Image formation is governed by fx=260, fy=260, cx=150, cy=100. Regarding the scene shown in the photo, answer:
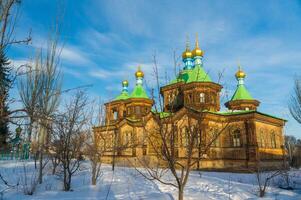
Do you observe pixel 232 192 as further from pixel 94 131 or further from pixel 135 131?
pixel 135 131

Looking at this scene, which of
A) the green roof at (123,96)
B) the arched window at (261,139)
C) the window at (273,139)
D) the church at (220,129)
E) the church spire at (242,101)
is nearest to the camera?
the church at (220,129)

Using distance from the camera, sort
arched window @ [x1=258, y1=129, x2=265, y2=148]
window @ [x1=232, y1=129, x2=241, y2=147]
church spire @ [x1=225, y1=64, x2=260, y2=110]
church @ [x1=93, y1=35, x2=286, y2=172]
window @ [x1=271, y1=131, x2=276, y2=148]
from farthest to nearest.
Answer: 1. church spire @ [x1=225, y1=64, x2=260, y2=110]
2. window @ [x1=271, y1=131, x2=276, y2=148]
3. arched window @ [x1=258, y1=129, x2=265, y2=148]
4. window @ [x1=232, y1=129, x2=241, y2=147]
5. church @ [x1=93, y1=35, x2=286, y2=172]

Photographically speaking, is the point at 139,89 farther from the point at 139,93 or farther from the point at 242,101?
the point at 242,101

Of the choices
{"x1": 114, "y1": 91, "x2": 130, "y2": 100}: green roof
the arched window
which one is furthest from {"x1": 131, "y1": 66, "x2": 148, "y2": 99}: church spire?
the arched window

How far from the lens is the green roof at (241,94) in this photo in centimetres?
3256

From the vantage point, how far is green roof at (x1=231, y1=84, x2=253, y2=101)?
32.6 metres

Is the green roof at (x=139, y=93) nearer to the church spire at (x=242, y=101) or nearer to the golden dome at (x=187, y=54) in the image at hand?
the golden dome at (x=187, y=54)

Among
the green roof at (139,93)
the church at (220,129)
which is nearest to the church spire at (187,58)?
the church at (220,129)

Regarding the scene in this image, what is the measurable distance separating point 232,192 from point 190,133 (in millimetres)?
5314

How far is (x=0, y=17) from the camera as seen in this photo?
4410mm

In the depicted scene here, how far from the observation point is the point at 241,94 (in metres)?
32.9

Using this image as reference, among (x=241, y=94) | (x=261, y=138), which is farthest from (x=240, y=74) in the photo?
(x=261, y=138)

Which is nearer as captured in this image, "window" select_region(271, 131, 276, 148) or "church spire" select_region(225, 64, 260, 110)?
"window" select_region(271, 131, 276, 148)

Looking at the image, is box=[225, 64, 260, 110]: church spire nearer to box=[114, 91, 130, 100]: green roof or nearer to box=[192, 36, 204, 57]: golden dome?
box=[192, 36, 204, 57]: golden dome
